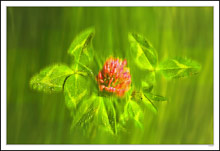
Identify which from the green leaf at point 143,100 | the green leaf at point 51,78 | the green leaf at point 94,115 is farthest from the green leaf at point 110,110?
the green leaf at point 51,78

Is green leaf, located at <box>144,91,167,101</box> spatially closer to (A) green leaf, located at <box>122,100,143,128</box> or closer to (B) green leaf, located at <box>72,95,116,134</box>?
(A) green leaf, located at <box>122,100,143,128</box>

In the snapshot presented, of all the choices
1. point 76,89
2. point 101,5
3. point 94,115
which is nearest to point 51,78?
point 76,89

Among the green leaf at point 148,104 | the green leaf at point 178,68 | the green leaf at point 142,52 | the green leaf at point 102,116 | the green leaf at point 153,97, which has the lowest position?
the green leaf at point 102,116

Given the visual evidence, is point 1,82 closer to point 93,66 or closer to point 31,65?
point 31,65

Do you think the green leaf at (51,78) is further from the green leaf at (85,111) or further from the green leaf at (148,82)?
the green leaf at (148,82)

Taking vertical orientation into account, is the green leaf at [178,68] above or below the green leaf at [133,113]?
above

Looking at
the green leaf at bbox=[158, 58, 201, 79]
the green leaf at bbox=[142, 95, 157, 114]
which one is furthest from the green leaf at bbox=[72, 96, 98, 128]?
the green leaf at bbox=[158, 58, 201, 79]
